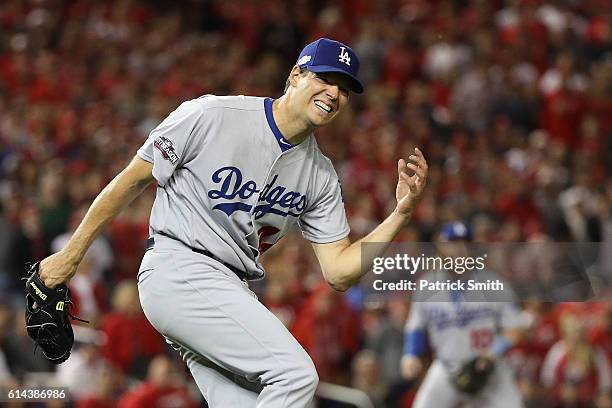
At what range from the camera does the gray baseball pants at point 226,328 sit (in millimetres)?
4055

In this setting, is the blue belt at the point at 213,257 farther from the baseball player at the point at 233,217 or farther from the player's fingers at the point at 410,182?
the player's fingers at the point at 410,182

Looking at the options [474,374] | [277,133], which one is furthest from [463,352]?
[277,133]

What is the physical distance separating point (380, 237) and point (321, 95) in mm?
616

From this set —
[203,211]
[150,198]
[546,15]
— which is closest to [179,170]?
[203,211]

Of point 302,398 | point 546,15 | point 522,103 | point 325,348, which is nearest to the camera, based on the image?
point 302,398

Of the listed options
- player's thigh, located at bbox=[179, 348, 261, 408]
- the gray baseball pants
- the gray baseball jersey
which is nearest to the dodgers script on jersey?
the gray baseball pants

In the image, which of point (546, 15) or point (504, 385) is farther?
point (546, 15)

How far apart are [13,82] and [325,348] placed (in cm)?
517

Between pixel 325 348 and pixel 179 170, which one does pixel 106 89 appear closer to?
pixel 325 348

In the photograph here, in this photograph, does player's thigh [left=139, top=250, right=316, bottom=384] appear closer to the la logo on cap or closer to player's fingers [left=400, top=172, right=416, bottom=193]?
player's fingers [left=400, top=172, right=416, bottom=193]

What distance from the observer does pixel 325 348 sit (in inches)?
361

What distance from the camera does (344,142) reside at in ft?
39.5

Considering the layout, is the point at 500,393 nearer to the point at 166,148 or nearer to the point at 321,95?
the point at 321,95

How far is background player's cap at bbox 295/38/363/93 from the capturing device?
14.1 feet
